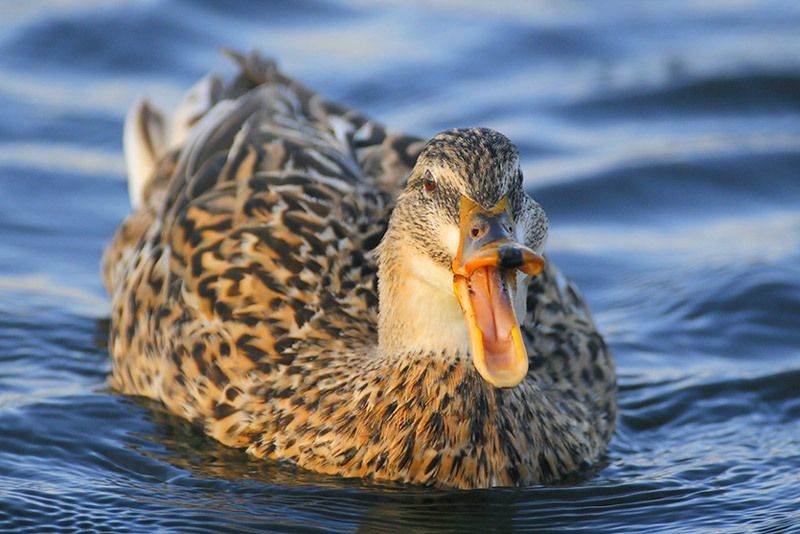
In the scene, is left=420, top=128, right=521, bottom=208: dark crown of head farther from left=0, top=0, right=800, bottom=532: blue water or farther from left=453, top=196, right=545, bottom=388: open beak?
left=0, top=0, right=800, bottom=532: blue water

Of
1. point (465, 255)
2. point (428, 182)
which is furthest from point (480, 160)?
point (465, 255)

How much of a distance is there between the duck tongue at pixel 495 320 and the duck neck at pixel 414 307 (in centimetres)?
31

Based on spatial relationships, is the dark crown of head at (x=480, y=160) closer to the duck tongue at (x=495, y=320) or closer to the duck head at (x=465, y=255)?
the duck head at (x=465, y=255)

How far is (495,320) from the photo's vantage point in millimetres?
6043

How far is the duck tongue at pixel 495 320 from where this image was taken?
19.8 ft

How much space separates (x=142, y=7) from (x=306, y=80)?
2222 mm

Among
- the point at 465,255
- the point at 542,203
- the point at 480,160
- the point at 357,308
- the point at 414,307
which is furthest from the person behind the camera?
the point at 542,203

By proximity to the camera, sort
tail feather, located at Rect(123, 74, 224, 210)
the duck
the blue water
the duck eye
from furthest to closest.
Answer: tail feather, located at Rect(123, 74, 224, 210) < the blue water < the duck eye < the duck

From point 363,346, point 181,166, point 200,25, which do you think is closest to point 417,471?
point 363,346

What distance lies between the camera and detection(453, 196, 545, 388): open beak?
5.99 m

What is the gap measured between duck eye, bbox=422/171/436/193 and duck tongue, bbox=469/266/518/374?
497 millimetres

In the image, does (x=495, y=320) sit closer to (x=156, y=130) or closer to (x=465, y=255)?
(x=465, y=255)

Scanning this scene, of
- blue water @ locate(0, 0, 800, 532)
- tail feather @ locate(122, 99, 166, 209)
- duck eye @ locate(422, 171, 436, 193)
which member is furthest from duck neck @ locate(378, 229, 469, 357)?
tail feather @ locate(122, 99, 166, 209)

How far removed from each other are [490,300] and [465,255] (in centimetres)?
20
